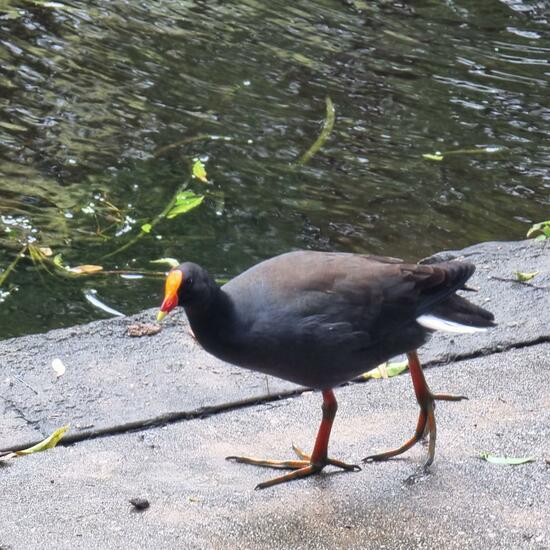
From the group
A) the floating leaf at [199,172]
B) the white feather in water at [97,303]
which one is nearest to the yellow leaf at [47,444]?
the white feather in water at [97,303]

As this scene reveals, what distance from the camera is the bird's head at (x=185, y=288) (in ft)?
9.41

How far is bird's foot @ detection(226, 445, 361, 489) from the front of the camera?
319cm

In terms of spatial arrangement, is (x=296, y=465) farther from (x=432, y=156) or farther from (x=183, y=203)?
(x=432, y=156)

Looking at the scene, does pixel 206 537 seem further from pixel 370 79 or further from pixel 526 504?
pixel 370 79

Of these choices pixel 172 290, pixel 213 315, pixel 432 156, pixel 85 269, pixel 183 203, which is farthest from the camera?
pixel 432 156

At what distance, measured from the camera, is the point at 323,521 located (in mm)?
2939

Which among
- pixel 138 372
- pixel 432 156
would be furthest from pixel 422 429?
pixel 432 156

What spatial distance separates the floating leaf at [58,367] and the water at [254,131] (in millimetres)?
735

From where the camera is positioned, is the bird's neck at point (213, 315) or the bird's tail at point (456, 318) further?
the bird's tail at point (456, 318)

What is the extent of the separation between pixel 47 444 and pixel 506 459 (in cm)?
146

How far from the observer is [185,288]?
2898 mm

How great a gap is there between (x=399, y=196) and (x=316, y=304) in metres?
3.00

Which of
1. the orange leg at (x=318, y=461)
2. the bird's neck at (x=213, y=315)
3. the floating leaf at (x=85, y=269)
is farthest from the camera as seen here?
the floating leaf at (x=85, y=269)

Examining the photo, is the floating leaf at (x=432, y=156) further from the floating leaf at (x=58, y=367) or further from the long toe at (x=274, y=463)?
the long toe at (x=274, y=463)
